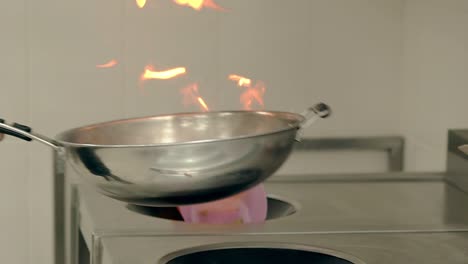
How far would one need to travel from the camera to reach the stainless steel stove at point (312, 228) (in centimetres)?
93

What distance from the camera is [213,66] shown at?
1.49 m

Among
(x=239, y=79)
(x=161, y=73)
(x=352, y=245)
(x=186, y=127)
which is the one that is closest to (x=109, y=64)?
(x=161, y=73)

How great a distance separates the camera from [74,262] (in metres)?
1.20

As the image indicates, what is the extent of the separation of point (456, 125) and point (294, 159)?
0.30m

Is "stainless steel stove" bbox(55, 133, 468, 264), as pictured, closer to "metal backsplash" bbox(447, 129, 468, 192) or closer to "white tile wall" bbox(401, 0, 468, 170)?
"metal backsplash" bbox(447, 129, 468, 192)

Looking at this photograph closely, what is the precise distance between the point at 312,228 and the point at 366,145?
1.80 ft

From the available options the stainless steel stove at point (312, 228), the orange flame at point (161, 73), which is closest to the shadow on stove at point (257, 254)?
the stainless steel stove at point (312, 228)

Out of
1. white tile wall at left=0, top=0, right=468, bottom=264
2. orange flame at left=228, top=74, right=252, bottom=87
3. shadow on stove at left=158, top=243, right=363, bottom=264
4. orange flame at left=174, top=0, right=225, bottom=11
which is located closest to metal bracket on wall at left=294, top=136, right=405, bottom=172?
white tile wall at left=0, top=0, right=468, bottom=264

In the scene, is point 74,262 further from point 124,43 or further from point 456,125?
point 456,125

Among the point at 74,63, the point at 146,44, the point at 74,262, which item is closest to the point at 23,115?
the point at 74,63

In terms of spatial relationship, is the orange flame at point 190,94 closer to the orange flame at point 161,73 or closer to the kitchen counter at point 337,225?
the orange flame at point 161,73

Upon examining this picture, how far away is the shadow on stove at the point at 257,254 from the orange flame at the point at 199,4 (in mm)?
580

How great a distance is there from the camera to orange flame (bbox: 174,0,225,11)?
1.46 metres

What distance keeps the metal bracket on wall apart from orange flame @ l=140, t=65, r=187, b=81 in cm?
22
